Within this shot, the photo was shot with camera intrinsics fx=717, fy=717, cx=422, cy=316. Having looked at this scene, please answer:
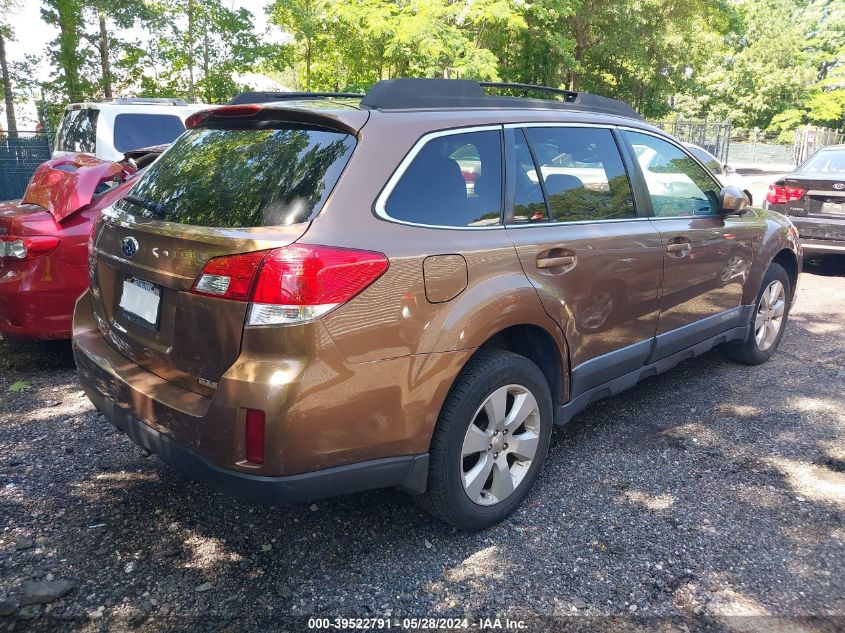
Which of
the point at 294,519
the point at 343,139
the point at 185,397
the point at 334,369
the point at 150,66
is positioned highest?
the point at 150,66

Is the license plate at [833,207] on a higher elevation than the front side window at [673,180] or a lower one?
lower

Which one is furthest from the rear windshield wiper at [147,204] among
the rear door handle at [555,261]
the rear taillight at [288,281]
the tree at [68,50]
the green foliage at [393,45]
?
the tree at [68,50]

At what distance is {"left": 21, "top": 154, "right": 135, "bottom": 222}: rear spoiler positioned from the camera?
4637 mm

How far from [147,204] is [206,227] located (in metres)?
0.53

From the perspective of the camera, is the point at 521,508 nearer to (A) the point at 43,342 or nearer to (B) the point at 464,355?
(B) the point at 464,355

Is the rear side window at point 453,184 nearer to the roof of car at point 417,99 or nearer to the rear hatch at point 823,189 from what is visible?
the roof of car at point 417,99

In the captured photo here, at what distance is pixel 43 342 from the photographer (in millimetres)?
5504

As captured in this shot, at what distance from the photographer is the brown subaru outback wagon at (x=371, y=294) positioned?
2416 mm

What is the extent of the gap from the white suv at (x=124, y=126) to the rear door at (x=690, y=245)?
6491 millimetres

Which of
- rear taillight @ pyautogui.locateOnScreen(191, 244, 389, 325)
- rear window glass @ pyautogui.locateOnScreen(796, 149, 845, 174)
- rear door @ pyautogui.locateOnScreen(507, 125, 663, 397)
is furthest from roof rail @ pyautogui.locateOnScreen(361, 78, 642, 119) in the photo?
rear window glass @ pyautogui.locateOnScreen(796, 149, 845, 174)

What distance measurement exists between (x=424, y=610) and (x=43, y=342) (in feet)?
13.9

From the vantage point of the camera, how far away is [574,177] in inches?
139

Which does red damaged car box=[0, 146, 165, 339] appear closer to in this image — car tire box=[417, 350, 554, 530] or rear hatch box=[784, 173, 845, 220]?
car tire box=[417, 350, 554, 530]

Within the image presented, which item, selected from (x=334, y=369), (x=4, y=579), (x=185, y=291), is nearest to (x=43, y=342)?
(x=4, y=579)
